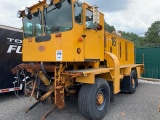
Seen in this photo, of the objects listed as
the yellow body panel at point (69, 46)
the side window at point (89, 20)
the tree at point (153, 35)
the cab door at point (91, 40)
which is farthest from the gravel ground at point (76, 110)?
the tree at point (153, 35)

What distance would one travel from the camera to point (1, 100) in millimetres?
6801

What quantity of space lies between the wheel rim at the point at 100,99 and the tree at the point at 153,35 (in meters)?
38.4

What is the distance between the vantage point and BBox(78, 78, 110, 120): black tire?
4391 mm

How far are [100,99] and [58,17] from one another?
2454mm

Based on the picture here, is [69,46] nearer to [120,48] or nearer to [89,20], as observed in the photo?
[89,20]

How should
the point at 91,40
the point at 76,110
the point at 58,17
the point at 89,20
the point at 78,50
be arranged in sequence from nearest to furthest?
1. the point at 78,50
2. the point at 58,17
3. the point at 89,20
4. the point at 91,40
5. the point at 76,110

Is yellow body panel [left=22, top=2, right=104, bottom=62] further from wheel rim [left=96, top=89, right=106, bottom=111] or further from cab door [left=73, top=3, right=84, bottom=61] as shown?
wheel rim [left=96, top=89, right=106, bottom=111]

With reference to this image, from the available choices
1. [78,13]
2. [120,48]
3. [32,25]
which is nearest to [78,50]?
[78,13]

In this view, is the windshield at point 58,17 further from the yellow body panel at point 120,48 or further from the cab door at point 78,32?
the yellow body panel at point 120,48

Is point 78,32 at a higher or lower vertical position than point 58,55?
higher

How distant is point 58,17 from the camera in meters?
4.55

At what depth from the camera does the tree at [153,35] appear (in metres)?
41.3

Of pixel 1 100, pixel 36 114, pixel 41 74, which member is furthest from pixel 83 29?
pixel 1 100

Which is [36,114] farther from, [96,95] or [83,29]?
[83,29]
